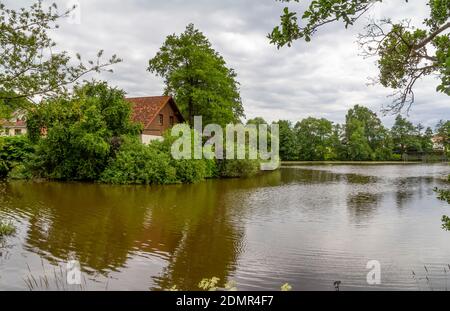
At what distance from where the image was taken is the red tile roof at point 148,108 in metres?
30.1

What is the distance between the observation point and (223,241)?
9961mm

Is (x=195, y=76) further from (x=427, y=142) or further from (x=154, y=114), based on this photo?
(x=427, y=142)

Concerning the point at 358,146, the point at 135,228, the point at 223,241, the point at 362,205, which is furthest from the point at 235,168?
the point at 358,146

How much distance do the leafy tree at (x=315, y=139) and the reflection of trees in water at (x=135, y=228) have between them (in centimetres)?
5578

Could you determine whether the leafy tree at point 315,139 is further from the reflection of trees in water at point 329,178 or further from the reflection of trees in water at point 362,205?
the reflection of trees in water at point 362,205

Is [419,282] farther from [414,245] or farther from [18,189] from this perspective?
[18,189]

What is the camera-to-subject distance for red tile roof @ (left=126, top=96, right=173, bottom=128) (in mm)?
30116

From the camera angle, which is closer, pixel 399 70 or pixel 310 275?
pixel 399 70

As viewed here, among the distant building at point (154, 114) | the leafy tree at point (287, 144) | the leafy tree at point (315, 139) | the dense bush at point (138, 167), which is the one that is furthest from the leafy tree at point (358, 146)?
the dense bush at point (138, 167)

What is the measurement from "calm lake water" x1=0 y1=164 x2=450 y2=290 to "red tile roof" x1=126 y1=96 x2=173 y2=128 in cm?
1286

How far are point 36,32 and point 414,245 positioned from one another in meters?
9.92

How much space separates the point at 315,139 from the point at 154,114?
50541 millimetres
